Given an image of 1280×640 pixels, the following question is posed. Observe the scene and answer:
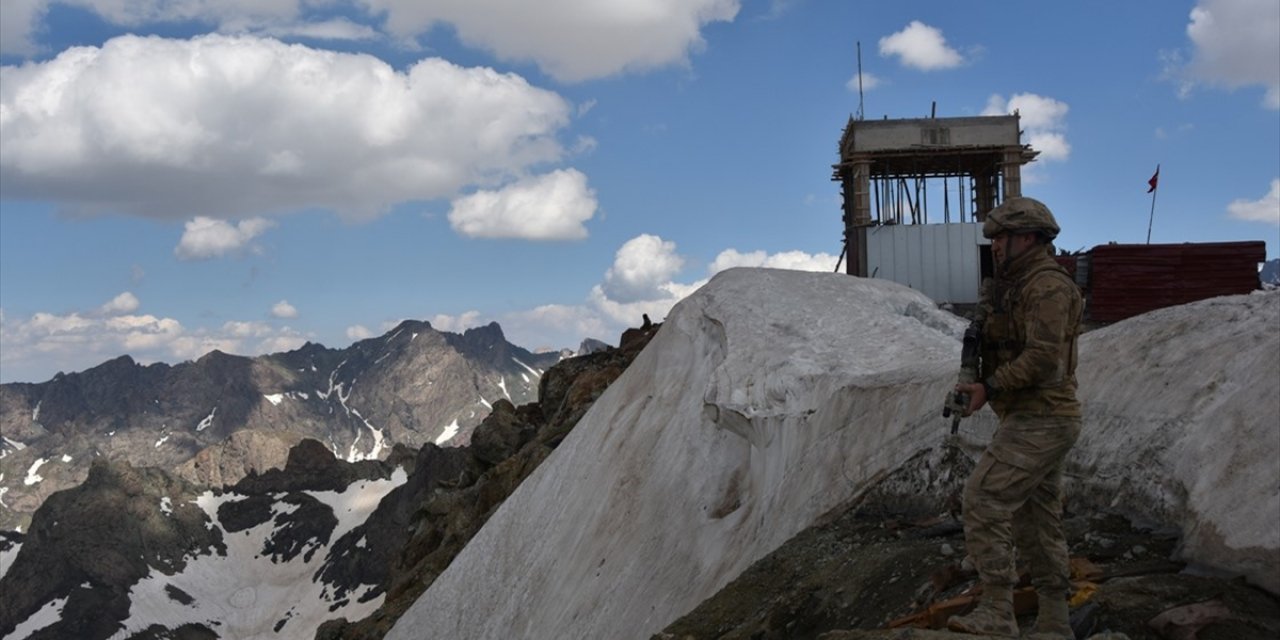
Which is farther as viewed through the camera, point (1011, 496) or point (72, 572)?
point (72, 572)

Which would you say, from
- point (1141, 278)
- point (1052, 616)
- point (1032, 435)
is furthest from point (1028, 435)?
point (1141, 278)

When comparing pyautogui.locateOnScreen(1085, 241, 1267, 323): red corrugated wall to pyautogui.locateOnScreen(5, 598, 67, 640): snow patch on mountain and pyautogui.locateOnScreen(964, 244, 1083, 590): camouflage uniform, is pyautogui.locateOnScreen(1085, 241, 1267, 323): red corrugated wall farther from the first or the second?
pyautogui.locateOnScreen(5, 598, 67, 640): snow patch on mountain

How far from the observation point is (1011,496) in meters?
6.48

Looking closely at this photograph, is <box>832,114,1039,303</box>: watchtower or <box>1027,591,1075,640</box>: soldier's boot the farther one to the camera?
<box>832,114,1039,303</box>: watchtower

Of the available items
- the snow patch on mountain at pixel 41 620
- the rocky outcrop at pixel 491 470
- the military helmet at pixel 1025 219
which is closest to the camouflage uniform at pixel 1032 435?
the military helmet at pixel 1025 219

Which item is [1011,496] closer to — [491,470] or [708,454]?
[708,454]

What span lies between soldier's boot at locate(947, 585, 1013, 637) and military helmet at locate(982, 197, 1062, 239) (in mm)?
2176

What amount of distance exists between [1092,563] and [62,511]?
21760cm

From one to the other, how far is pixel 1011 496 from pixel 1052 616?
75 cm

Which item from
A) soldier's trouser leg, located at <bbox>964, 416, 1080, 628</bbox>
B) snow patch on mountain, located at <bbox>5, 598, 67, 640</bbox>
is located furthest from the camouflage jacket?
snow patch on mountain, located at <bbox>5, 598, 67, 640</bbox>

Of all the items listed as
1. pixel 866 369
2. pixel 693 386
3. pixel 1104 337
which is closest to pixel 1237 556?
pixel 1104 337

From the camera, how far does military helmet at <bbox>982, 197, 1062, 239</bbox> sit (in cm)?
668

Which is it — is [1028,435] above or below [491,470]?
above

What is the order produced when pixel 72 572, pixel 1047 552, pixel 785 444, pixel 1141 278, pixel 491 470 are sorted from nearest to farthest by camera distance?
pixel 1047 552
pixel 785 444
pixel 1141 278
pixel 491 470
pixel 72 572
